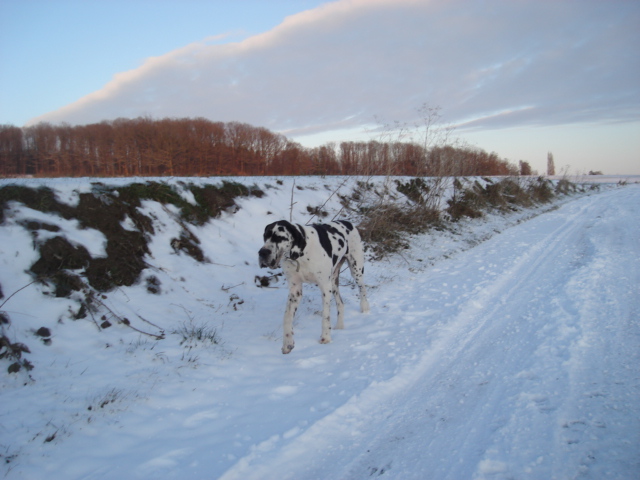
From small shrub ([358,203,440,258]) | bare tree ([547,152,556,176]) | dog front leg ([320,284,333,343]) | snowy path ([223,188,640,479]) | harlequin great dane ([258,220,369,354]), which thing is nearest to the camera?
snowy path ([223,188,640,479])

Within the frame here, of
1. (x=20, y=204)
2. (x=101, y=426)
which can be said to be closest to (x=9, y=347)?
(x=101, y=426)

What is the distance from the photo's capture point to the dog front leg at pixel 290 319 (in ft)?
16.8

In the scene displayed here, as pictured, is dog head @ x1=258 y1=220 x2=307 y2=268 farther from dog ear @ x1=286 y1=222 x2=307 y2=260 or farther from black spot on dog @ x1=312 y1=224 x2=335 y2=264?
black spot on dog @ x1=312 y1=224 x2=335 y2=264

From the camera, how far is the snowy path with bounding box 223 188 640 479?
9.13 feet

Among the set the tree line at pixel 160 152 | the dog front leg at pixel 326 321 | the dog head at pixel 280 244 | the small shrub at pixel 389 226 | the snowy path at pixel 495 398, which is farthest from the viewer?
the tree line at pixel 160 152

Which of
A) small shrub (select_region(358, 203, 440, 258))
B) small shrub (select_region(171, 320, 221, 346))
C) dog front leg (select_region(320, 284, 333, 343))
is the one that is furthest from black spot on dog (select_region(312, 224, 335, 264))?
small shrub (select_region(358, 203, 440, 258))

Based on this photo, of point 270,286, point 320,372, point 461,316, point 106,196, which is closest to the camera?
point 320,372

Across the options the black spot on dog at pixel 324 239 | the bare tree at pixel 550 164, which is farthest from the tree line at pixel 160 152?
the bare tree at pixel 550 164

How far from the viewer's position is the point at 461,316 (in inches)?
236

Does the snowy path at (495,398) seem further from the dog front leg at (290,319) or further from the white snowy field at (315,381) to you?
the dog front leg at (290,319)

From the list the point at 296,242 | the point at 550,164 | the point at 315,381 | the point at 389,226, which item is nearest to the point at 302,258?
the point at 296,242

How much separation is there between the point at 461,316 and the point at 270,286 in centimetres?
392

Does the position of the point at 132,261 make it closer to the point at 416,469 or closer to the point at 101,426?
the point at 101,426

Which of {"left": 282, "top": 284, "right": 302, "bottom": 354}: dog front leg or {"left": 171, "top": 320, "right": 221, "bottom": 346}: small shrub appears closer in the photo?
{"left": 171, "top": 320, "right": 221, "bottom": 346}: small shrub
